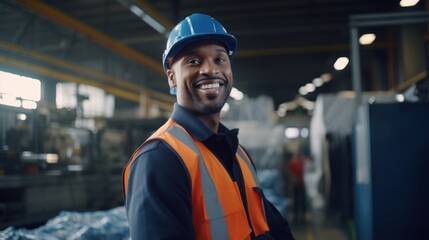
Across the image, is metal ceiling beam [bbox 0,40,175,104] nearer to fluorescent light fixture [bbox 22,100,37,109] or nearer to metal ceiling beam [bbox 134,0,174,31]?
fluorescent light fixture [bbox 22,100,37,109]

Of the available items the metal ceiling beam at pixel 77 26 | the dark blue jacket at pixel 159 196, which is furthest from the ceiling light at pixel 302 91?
the dark blue jacket at pixel 159 196

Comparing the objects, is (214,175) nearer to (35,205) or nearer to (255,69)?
(35,205)

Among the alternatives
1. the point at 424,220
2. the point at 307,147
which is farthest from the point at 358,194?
the point at 307,147

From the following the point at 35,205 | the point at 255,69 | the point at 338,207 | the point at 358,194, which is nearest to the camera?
the point at 35,205

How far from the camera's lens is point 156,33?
10.8 metres

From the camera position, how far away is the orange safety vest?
4.26 ft

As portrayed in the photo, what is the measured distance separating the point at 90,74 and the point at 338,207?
258 inches

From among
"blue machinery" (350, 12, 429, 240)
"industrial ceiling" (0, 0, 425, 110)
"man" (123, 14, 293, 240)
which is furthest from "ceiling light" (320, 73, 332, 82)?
"man" (123, 14, 293, 240)

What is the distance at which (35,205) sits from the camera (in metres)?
4.45

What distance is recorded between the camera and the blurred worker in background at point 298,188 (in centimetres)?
958

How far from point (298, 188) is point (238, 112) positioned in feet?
7.96

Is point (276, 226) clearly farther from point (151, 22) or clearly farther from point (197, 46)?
point (151, 22)

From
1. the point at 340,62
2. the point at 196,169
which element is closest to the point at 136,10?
the point at 196,169

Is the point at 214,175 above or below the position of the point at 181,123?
below
